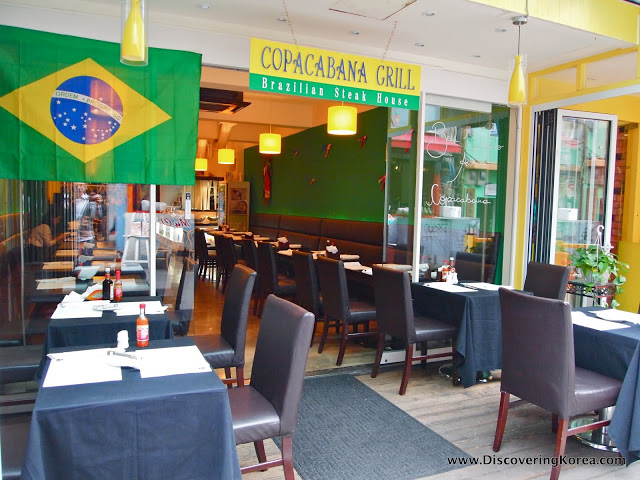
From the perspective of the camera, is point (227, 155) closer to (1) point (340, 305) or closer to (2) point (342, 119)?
(2) point (342, 119)

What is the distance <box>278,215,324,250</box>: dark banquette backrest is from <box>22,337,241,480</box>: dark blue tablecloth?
6.63 meters

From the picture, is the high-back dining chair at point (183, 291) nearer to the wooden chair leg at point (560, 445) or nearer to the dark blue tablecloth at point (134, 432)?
the dark blue tablecloth at point (134, 432)

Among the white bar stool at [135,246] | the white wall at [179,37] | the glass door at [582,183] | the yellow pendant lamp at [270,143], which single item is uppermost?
the white wall at [179,37]

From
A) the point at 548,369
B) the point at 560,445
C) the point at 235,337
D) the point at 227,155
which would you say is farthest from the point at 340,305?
the point at 227,155

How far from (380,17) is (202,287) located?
608 cm

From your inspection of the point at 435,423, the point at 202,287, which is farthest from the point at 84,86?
the point at 202,287

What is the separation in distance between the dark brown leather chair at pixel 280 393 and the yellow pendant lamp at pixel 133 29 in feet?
4.68

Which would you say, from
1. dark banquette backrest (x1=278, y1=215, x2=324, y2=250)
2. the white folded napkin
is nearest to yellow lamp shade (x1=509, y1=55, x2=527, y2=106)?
the white folded napkin

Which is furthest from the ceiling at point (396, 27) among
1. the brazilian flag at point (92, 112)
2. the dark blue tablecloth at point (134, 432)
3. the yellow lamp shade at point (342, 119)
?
the dark blue tablecloth at point (134, 432)

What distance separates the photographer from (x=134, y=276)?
418 centimetres

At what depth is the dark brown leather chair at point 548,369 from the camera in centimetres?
265

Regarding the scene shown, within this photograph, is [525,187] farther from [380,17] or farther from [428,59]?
[380,17]

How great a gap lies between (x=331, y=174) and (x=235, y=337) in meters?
5.58

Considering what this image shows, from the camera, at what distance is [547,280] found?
14.9 ft
